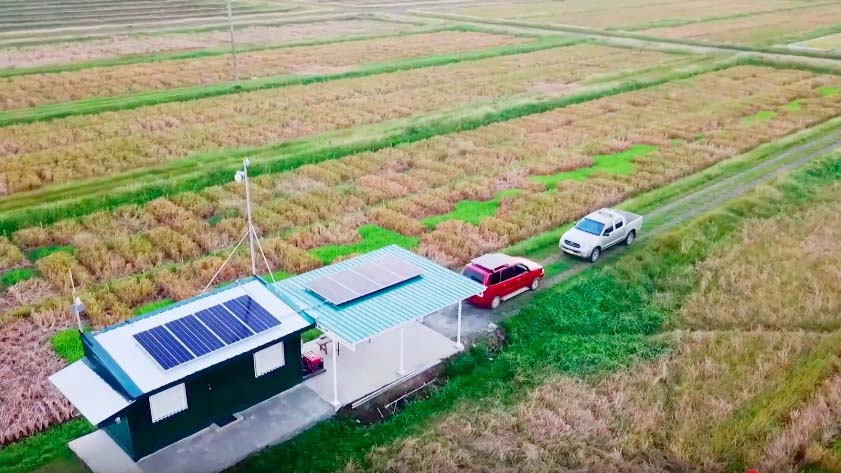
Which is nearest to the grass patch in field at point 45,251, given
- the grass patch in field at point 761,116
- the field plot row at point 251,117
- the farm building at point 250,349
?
the field plot row at point 251,117

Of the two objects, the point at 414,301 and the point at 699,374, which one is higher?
the point at 414,301

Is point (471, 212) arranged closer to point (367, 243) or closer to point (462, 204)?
point (462, 204)

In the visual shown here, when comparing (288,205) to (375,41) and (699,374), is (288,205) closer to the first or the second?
(699,374)

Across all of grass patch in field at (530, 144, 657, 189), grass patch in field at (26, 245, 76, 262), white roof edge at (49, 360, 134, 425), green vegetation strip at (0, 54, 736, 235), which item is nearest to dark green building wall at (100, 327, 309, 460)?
white roof edge at (49, 360, 134, 425)

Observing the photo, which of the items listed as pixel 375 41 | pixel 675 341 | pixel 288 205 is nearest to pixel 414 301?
pixel 675 341

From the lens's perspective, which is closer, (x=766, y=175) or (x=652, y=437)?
(x=652, y=437)

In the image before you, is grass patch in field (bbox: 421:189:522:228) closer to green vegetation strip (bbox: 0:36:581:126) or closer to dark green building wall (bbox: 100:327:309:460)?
dark green building wall (bbox: 100:327:309:460)
